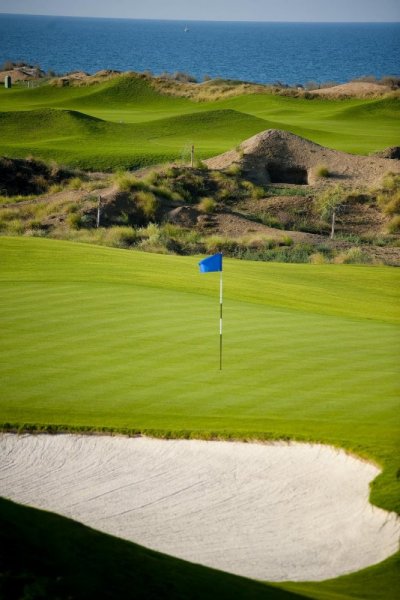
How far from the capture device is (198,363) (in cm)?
1503

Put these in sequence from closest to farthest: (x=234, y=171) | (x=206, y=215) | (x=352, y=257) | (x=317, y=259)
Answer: (x=317, y=259), (x=352, y=257), (x=206, y=215), (x=234, y=171)

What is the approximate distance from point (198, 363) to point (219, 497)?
149 inches

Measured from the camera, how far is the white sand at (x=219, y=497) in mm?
10188

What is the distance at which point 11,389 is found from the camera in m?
14.1

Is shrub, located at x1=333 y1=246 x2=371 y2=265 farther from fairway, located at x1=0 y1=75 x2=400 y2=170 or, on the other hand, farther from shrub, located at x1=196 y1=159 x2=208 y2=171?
fairway, located at x1=0 y1=75 x2=400 y2=170

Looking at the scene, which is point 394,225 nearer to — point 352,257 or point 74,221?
point 352,257

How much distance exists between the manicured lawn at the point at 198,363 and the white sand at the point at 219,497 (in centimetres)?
31

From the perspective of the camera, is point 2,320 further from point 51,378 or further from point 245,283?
point 245,283

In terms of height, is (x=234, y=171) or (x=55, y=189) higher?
(x=234, y=171)

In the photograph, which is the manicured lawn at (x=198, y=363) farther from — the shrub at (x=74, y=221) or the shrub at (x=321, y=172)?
the shrub at (x=321, y=172)

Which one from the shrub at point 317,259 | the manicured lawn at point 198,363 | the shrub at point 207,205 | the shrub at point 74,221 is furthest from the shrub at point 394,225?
the manicured lawn at point 198,363

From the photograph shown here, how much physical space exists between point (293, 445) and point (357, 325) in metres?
6.40

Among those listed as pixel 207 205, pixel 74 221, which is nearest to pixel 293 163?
pixel 207 205

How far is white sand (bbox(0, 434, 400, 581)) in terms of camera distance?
10.2 metres
